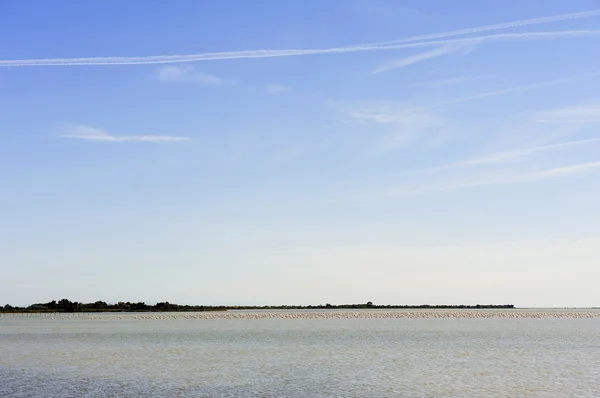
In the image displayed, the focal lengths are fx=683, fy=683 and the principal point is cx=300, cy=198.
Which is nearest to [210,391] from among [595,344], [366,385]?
[366,385]

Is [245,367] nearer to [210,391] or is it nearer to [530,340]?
[210,391]

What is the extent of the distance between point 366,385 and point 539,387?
7837 millimetres

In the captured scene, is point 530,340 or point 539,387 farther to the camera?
point 530,340

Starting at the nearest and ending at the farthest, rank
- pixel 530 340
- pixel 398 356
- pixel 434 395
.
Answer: pixel 434 395
pixel 398 356
pixel 530 340

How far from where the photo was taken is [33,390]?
3048 cm

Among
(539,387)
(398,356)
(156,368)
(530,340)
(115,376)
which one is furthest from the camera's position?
(530,340)

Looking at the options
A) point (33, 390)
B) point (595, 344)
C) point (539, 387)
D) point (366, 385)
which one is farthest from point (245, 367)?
point (595, 344)

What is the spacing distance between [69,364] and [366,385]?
19.8 meters

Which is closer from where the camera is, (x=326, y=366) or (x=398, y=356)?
(x=326, y=366)

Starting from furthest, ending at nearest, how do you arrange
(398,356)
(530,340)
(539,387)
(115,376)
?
(530,340) < (398,356) < (115,376) < (539,387)

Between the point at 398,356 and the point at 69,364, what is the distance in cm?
2144

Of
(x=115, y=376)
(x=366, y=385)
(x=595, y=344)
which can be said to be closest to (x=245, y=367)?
(x=115, y=376)

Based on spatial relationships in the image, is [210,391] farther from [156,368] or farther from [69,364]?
[69,364]

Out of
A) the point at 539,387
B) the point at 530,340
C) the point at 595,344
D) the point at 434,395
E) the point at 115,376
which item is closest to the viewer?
the point at 434,395
